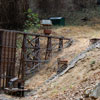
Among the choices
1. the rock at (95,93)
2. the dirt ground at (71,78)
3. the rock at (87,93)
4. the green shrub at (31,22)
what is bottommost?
the dirt ground at (71,78)

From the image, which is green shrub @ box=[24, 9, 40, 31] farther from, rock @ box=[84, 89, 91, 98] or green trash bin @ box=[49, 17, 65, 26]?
A: rock @ box=[84, 89, 91, 98]

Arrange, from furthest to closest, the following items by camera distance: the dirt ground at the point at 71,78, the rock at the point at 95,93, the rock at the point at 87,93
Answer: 1. the dirt ground at the point at 71,78
2. the rock at the point at 87,93
3. the rock at the point at 95,93

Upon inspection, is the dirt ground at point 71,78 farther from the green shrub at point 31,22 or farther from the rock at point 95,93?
the green shrub at point 31,22

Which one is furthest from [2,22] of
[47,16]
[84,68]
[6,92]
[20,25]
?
[84,68]

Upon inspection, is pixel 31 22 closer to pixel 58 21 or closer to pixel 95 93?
pixel 58 21

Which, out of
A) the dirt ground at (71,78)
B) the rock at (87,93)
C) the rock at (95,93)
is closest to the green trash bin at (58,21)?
the dirt ground at (71,78)

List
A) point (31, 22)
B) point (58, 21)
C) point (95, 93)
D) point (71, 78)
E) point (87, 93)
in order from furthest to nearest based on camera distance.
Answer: point (58, 21) < point (31, 22) < point (71, 78) < point (87, 93) < point (95, 93)

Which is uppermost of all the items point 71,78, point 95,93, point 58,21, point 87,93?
point 58,21

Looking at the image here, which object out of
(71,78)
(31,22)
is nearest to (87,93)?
(71,78)

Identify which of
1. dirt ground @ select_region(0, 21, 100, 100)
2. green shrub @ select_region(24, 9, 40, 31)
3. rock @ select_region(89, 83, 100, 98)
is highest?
green shrub @ select_region(24, 9, 40, 31)

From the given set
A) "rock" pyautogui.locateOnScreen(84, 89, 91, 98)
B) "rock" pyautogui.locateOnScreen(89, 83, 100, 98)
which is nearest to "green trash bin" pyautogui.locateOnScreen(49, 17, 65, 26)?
"rock" pyautogui.locateOnScreen(84, 89, 91, 98)

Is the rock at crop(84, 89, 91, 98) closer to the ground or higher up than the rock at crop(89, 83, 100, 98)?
closer to the ground

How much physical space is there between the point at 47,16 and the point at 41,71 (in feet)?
41.9

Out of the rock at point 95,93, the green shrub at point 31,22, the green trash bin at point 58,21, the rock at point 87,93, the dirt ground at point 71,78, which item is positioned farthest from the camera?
the green trash bin at point 58,21
